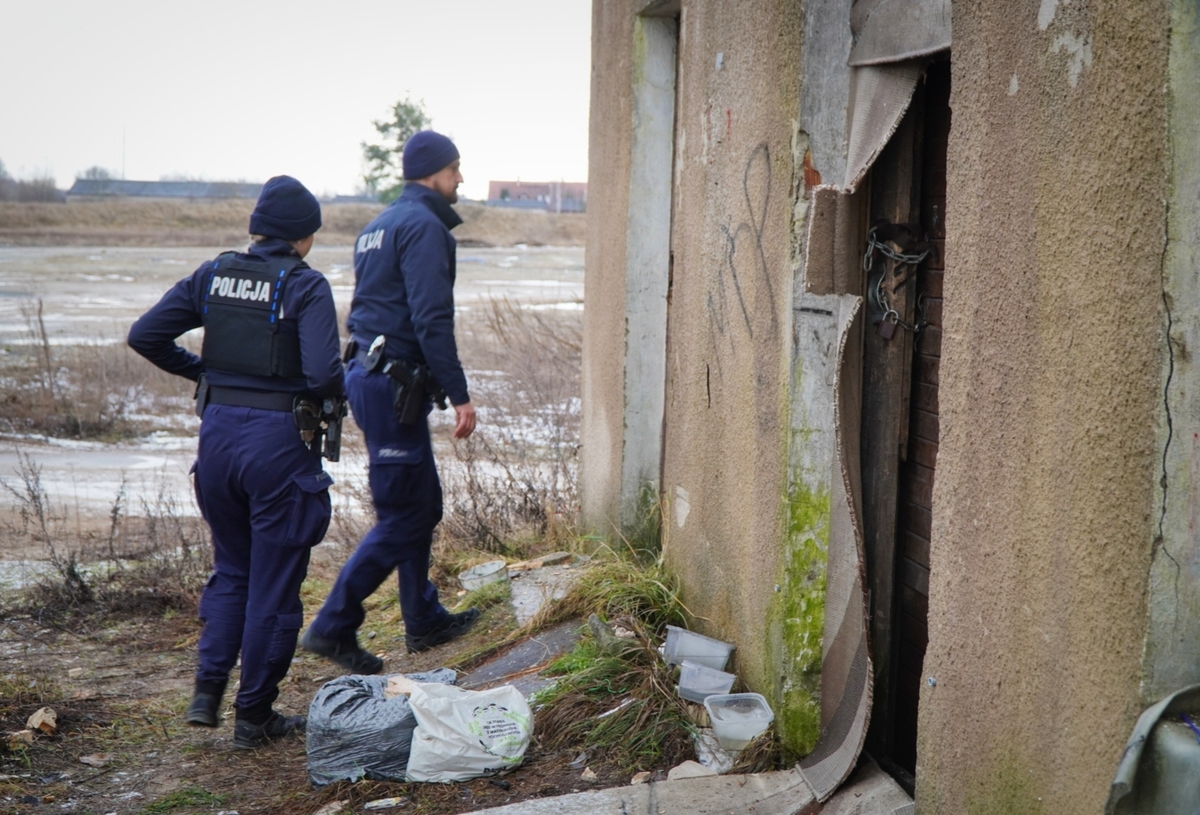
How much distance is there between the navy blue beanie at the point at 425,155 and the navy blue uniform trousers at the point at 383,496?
914 mm

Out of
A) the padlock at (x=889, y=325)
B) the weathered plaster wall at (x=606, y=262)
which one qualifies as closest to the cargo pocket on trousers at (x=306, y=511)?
the weathered plaster wall at (x=606, y=262)

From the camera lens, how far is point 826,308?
10.3 feet

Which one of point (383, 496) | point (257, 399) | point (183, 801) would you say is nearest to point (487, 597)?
point (383, 496)

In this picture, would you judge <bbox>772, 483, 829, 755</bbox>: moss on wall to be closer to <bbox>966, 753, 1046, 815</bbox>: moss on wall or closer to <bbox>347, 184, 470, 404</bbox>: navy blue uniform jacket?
<bbox>966, 753, 1046, 815</bbox>: moss on wall

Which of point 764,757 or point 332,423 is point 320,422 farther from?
point 764,757

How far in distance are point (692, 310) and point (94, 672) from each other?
3.36 m

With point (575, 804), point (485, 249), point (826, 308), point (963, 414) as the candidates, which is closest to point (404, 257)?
Answer: point (826, 308)

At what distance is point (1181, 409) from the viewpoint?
1698mm

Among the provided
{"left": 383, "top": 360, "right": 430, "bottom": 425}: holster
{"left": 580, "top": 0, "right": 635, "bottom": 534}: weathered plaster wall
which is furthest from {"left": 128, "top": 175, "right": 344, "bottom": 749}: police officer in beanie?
{"left": 580, "top": 0, "right": 635, "bottom": 534}: weathered plaster wall

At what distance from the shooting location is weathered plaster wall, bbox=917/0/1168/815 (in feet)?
5.77

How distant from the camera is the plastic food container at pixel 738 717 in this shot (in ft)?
11.0

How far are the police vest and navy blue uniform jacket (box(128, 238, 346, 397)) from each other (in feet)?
0.12

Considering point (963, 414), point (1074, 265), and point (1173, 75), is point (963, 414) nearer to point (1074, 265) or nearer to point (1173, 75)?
point (1074, 265)

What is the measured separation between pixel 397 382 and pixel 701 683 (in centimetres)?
180
